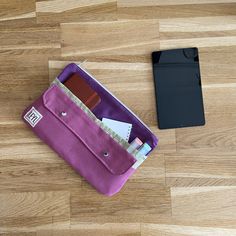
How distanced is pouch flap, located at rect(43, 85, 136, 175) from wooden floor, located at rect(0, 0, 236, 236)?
0.30ft

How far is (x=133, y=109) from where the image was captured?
3.58 feet

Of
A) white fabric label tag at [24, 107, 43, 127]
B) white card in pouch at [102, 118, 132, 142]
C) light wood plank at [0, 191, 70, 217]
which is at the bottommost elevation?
light wood plank at [0, 191, 70, 217]

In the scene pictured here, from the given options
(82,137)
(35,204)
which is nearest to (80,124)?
(82,137)

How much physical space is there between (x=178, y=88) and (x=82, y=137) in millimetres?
314

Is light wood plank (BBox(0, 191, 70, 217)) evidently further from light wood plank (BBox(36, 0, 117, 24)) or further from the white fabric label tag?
light wood plank (BBox(36, 0, 117, 24))

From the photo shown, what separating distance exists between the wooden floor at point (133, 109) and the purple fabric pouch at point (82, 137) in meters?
0.05

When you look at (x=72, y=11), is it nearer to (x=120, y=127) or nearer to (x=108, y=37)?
(x=108, y=37)

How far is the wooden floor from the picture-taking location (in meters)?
1.07

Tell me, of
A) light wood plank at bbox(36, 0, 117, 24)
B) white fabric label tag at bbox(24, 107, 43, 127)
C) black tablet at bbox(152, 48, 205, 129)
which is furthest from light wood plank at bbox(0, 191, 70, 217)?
light wood plank at bbox(36, 0, 117, 24)

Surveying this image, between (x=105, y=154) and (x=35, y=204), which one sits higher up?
(x=105, y=154)

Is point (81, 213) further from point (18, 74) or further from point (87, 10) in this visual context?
point (87, 10)

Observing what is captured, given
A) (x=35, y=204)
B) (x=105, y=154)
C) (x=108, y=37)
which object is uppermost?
(x=108, y=37)

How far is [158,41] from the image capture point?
1.11 metres

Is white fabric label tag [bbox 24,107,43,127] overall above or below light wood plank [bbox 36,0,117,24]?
below
